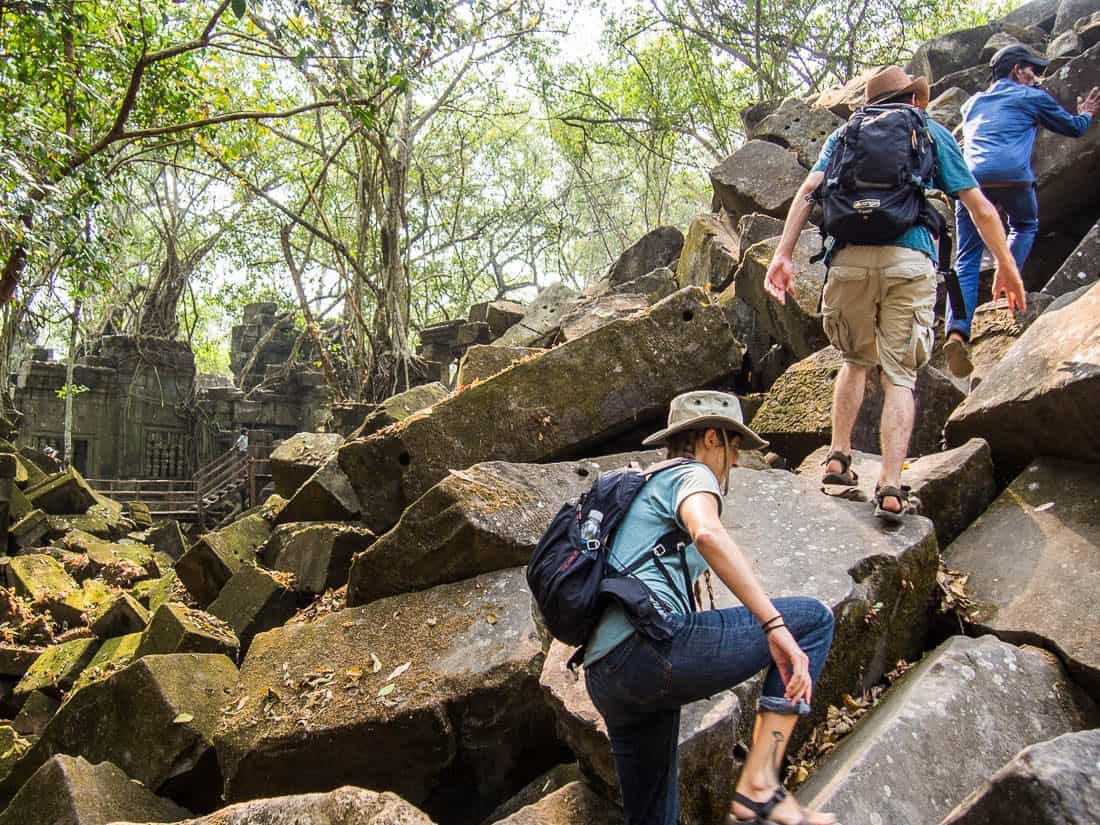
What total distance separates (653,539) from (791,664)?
0.45 metres

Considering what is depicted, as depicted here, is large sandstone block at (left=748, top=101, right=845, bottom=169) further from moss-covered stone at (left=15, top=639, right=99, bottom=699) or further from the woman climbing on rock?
moss-covered stone at (left=15, top=639, right=99, bottom=699)

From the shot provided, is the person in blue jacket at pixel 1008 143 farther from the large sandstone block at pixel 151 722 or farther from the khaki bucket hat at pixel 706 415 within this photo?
the large sandstone block at pixel 151 722

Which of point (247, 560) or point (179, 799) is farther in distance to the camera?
point (247, 560)

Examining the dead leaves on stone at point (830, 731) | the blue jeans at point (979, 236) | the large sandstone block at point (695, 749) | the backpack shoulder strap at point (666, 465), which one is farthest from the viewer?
the blue jeans at point (979, 236)

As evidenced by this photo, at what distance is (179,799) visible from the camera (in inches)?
159

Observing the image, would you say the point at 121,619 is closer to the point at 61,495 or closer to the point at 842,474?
the point at 842,474

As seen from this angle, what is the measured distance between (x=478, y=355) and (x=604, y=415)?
1.96 metres

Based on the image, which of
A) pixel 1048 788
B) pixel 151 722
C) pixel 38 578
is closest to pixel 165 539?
pixel 38 578

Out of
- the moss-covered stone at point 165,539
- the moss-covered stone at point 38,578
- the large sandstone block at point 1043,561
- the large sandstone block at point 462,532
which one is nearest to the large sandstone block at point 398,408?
the large sandstone block at point 462,532

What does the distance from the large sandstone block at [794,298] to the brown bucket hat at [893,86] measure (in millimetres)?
1904

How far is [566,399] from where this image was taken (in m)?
5.39

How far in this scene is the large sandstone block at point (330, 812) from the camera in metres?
2.28

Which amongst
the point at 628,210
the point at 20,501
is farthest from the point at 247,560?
the point at 628,210

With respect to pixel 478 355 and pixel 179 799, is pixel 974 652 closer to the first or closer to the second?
pixel 179 799
